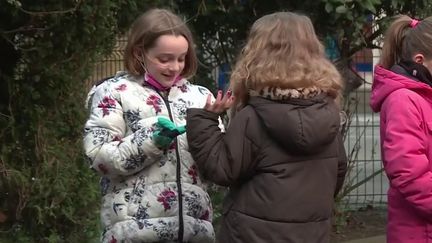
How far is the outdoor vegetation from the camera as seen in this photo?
17.9 feet

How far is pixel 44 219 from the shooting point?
5.64 m

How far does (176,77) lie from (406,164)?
95 cm

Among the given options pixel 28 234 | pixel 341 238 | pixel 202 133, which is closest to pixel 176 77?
pixel 202 133

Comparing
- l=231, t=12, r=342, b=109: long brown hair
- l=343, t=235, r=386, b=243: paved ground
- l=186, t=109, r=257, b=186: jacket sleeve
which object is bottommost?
l=343, t=235, r=386, b=243: paved ground

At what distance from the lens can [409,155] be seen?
131 inches

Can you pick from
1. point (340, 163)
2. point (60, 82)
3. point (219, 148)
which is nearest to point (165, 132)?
point (219, 148)

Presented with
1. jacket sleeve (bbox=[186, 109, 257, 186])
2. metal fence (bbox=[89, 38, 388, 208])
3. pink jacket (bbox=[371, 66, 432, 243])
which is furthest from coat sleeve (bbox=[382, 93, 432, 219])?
metal fence (bbox=[89, 38, 388, 208])

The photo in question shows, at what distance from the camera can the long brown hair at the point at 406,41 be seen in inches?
140

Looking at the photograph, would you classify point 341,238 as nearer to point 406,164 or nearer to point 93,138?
point 406,164

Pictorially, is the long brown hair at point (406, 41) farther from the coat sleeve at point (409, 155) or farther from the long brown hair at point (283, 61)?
the long brown hair at point (283, 61)

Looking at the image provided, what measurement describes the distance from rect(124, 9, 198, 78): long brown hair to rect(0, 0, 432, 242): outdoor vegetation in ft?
6.53

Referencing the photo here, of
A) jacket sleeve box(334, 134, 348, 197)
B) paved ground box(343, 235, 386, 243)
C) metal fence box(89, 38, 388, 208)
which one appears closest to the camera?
jacket sleeve box(334, 134, 348, 197)

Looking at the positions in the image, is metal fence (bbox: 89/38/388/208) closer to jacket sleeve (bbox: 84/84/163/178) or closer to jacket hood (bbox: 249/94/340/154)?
jacket hood (bbox: 249/94/340/154)

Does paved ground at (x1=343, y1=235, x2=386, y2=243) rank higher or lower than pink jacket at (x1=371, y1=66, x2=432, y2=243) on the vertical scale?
lower
